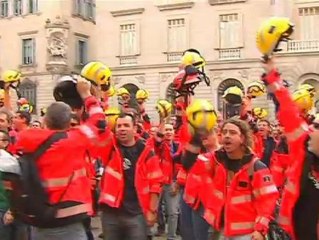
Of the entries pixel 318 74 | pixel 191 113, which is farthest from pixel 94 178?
pixel 318 74

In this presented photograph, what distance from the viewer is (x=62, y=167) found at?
4871 millimetres

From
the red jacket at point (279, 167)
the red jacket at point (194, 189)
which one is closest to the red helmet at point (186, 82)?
the red jacket at point (194, 189)

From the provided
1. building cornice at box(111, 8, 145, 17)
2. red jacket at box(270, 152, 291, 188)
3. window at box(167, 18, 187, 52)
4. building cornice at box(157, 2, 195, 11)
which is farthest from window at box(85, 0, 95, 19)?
red jacket at box(270, 152, 291, 188)

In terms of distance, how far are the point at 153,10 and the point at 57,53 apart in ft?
26.8

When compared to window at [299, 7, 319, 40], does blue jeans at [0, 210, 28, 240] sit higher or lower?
lower

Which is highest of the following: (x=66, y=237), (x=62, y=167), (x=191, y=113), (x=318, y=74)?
(x=318, y=74)

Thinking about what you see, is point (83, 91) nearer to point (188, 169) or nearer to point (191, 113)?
point (191, 113)

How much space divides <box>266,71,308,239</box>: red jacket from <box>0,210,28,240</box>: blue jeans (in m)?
3.25

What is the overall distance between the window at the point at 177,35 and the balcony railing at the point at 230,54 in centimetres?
226

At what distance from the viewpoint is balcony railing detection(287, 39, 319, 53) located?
105 ft

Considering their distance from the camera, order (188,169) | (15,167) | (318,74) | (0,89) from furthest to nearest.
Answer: (318,74) < (0,89) < (188,169) < (15,167)

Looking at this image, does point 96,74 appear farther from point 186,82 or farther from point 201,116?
point 186,82

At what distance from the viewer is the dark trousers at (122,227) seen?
6227 mm

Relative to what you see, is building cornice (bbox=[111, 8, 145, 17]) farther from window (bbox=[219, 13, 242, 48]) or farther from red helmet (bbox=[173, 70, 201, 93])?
red helmet (bbox=[173, 70, 201, 93])
